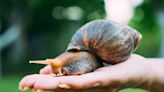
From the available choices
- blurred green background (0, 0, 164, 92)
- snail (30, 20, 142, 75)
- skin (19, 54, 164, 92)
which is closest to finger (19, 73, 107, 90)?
→ skin (19, 54, 164, 92)

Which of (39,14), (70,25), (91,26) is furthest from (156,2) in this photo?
(91,26)

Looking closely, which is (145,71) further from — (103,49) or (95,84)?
(95,84)

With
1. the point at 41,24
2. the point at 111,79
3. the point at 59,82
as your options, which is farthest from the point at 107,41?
the point at 41,24

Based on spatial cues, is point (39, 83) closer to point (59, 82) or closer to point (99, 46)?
point (59, 82)

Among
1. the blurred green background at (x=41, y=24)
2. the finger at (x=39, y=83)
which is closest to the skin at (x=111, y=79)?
the finger at (x=39, y=83)

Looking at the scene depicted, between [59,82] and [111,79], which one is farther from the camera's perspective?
[111,79]

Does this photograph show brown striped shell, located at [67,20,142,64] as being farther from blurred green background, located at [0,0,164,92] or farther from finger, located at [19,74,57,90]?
blurred green background, located at [0,0,164,92]

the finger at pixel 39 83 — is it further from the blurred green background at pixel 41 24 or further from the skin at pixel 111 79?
the blurred green background at pixel 41 24
